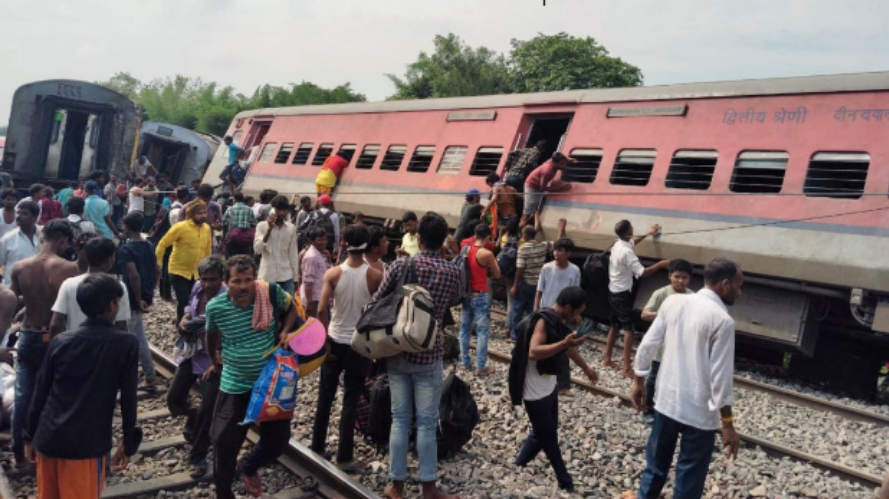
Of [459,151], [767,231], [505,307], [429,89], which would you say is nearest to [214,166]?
[459,151]

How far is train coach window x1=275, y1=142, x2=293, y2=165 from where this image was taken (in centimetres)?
1755

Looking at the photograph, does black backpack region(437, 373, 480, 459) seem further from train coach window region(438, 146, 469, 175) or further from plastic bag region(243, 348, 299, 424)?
train coach window region(438, 146, 469, 175)

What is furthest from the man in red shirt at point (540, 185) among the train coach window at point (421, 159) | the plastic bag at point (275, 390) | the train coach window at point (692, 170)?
the plastic bag at point (275, 390)

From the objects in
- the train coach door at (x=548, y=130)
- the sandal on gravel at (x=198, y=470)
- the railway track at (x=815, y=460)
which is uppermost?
the train coach door at (x=548, y=130)

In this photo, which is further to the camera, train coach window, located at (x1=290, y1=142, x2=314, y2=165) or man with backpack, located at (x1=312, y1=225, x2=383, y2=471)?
train coach window, located at (x1=290, y1=142, x2=314, y2=165)

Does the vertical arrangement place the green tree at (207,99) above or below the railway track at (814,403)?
→ above

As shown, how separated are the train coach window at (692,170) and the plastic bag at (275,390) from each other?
6.59 metres

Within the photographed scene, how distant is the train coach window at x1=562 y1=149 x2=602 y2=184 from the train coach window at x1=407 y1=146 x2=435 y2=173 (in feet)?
10.2

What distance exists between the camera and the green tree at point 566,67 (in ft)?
142

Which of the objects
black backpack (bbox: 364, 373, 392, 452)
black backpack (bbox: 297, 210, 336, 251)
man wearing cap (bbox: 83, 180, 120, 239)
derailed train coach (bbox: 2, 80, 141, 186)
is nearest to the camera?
black backpack (bbox: 364, 373, 392, 452)

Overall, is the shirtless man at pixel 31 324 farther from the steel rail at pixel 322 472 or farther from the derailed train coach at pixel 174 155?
the derailed train coach at pixel 174 155

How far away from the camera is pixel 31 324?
5156 millimetres

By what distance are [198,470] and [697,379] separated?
3.54 meters

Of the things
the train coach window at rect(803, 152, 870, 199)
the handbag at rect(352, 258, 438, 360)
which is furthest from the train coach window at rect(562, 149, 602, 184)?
the handbag at rect(352, 258, 438, 360)
